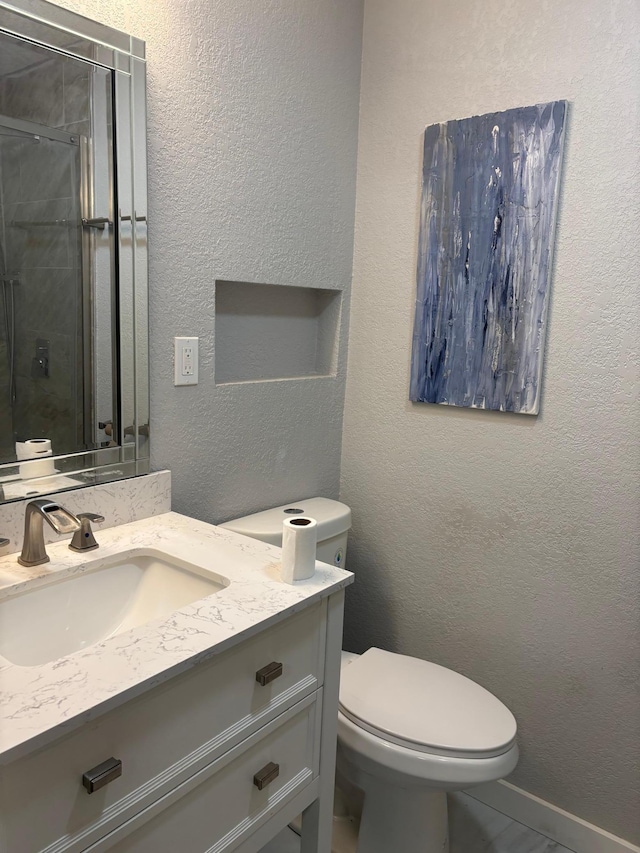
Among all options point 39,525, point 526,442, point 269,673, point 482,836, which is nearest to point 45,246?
point 39,525

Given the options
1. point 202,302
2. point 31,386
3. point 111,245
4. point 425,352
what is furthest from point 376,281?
point 31,386

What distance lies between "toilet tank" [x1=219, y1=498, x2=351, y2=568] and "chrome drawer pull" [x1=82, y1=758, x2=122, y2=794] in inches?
31.2

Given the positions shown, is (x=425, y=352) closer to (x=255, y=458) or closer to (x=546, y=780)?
(x=255, y=458)

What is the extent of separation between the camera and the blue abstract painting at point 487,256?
1.63 metres

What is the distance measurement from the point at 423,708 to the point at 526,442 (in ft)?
2.38

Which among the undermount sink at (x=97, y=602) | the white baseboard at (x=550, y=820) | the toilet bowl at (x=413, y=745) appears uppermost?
the undermount sink at (x=97, y=602)

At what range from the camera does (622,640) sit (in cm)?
162

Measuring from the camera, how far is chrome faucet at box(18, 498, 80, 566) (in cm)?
112

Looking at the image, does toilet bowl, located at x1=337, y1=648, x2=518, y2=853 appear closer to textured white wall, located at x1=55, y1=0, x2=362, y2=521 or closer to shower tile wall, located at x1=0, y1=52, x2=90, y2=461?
textured white wall, located at x1=55, y1=0, x2=362, y2=521

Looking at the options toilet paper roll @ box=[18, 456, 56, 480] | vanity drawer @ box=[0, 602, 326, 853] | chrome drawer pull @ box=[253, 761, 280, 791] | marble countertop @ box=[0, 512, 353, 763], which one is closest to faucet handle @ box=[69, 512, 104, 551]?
marble countertop @ box=[0, 512, 353, 763]

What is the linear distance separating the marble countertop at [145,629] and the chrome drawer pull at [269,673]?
0.33 ft

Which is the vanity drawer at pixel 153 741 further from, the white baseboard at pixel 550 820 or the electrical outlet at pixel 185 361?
the white baseboard at pixel 550 820

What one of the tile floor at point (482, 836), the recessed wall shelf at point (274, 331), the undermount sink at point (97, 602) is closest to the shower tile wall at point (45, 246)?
the undermount sink at point (97, 602)

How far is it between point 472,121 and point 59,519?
4.69 feet
